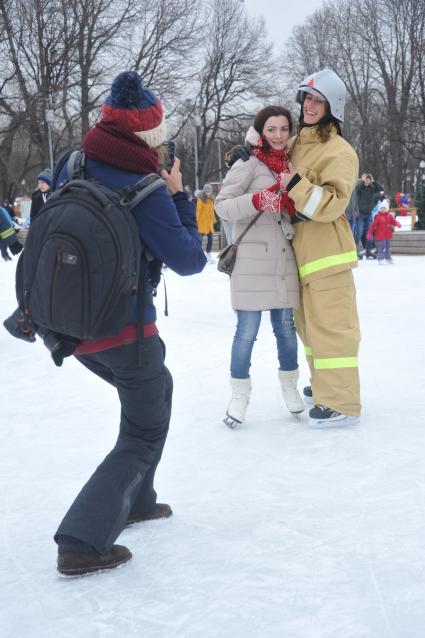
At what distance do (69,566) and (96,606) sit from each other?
7.3 inches

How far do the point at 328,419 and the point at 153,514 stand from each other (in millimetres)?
1318

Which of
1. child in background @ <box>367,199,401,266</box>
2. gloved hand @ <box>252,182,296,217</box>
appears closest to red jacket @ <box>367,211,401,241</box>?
child in background @ <box>367,199,401,266</box>

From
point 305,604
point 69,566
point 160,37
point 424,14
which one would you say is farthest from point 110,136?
point 424,14

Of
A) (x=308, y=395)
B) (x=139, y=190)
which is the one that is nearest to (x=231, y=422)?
(x=308, y=395)

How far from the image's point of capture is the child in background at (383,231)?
41.5 feet

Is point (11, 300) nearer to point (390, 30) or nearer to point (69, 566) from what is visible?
point (69, 566)

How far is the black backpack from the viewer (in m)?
1.96

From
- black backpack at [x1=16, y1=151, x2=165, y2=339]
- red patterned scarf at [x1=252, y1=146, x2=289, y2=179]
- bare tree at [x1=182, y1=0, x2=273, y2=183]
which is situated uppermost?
bare tree at [x1=182, y1=0, x2=273, y2=183]

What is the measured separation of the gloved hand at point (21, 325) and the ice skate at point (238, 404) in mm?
1734

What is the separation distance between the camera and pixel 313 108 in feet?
11.5

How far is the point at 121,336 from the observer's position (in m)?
2.17

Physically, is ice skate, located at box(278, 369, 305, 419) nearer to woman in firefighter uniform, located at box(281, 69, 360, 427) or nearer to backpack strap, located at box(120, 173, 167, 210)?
woman in firefighter uniform, located at box(281, 69, 360, 427)

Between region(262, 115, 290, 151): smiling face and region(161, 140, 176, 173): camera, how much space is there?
1311mm

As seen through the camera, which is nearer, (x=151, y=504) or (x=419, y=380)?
(x=151, y=504)
